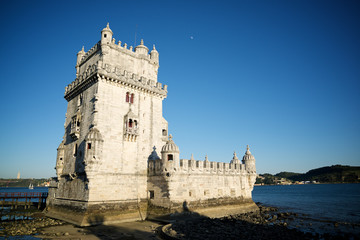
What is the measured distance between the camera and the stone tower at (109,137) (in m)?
22.7

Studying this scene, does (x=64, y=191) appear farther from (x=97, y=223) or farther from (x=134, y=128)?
(x=134, y=128)

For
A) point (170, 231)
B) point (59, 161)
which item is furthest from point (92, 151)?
point (170, 231)

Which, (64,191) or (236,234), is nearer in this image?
(236,234)

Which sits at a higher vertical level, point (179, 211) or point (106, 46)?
point (106, 46)

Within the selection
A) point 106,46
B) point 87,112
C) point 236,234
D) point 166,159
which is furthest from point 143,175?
point 106,46

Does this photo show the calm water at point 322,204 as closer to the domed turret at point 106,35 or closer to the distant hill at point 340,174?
the domed turret at point 106,35

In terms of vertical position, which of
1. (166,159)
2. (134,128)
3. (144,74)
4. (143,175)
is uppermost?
(144,74)

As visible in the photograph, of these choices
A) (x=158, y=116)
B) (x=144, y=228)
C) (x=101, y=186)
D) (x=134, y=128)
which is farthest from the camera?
(x=158, y=116)

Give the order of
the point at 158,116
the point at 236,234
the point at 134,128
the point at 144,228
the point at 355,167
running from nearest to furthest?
the point at 236,234 < the point at 144,228 < the point at 134,128 < the point at 158,116 < the point at 355,167

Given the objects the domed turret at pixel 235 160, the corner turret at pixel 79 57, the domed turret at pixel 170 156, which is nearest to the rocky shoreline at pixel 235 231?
the domed turret at pixel 170 156

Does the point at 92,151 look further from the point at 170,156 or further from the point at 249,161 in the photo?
the point at 249,161

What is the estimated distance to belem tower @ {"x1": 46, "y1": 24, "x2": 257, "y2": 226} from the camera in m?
23.0

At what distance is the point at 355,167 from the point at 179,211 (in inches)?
6972

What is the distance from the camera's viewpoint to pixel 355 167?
510 feet
